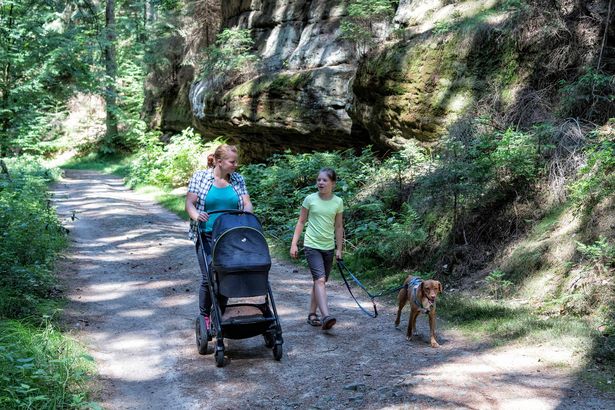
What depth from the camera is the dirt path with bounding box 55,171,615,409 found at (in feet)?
16.3

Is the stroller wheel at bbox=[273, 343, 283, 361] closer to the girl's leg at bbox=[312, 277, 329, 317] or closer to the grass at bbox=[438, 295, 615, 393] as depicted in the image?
the girl's leg at bbox=[312, 277, 329, 317]

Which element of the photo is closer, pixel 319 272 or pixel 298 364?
pixel 298 364

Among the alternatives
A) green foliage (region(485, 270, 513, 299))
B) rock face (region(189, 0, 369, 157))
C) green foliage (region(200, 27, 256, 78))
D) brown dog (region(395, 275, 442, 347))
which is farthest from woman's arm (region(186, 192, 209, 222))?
green foliage (region(200, 27, 256, 78))

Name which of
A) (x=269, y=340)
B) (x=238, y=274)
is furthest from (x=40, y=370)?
(x=269, y=340)

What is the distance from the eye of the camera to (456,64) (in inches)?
453

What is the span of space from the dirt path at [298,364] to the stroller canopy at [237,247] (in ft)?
3.46

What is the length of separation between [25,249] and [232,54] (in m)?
13.0

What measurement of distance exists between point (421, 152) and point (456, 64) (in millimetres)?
1869

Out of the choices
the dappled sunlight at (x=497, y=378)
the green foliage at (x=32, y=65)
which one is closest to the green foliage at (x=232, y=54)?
the green foliage at (x=32, y=65)

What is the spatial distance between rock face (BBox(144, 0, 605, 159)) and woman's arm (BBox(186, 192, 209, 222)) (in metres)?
6.30

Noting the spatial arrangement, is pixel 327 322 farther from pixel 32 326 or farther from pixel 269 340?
pixel 32 326

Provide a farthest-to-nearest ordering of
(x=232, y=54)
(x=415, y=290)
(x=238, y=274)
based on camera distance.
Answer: (x=232, y=54), (x=415, y=290), (x=238, y=274)

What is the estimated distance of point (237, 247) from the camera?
5.76 meters

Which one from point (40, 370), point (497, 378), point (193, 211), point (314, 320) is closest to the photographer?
point (40, 370)
